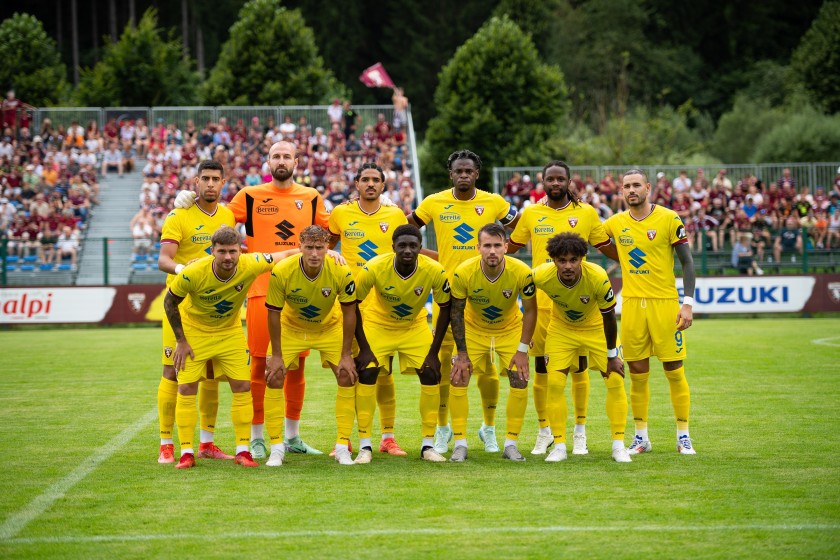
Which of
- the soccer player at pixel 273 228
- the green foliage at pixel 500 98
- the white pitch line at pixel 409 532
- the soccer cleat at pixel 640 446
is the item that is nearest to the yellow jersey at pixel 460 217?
the soccer player at pixel 273 228

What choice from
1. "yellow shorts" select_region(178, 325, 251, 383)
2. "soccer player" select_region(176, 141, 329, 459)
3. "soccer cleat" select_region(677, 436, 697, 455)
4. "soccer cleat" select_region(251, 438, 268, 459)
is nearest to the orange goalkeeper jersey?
"soccer player" select_region(176, 141, 329, 459)

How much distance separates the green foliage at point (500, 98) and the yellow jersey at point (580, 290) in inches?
1223

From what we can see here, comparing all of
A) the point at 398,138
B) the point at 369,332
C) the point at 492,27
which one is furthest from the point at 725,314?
the point at 492,27

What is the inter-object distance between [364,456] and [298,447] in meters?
0.88

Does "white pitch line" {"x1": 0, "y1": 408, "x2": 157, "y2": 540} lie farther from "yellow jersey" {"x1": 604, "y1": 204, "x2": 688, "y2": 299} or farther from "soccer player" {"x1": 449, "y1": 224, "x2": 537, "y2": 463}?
"yellow jersey" {"x1": 604, "y1": 204, "x2": 688, "y2": 299}

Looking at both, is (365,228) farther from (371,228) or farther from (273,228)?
(273,228)

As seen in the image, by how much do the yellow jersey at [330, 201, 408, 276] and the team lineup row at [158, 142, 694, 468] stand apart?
0.01m

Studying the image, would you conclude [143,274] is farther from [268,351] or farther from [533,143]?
[533,143]

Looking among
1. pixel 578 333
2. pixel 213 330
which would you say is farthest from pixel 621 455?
pixel 213 330

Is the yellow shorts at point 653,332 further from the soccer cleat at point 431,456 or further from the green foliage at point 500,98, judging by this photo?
the green foliage at point 500,98

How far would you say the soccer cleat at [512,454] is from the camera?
8.56m

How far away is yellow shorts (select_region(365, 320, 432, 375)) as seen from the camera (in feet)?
28.7

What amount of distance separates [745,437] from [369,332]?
3.52 m

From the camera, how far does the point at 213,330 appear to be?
8586 millimetres
